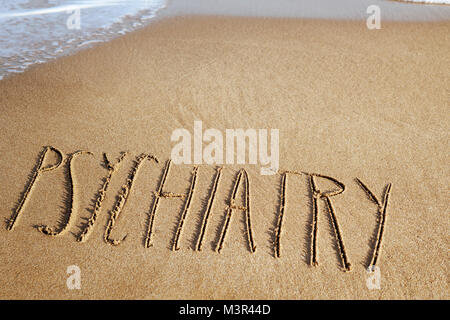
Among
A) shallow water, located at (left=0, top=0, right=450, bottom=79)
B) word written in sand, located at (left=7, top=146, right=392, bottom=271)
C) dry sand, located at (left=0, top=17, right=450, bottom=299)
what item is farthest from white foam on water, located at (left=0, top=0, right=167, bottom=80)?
word written in sand, located at (left=7, top=146, right=392, bottom=271)

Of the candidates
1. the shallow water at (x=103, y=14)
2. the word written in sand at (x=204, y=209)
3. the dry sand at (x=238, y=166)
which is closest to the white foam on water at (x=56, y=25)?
the shallow water at (x=103, y=14)

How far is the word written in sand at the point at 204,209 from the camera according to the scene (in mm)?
2611

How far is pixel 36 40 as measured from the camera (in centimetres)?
580

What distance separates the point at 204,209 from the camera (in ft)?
9.50

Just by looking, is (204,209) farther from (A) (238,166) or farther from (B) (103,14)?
(B) (103,14)

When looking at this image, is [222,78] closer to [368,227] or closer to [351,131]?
[351,131]

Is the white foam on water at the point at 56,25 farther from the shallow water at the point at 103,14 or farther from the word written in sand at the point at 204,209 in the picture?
the word written in sand at the point at 204,209

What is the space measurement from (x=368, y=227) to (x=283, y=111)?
169cm

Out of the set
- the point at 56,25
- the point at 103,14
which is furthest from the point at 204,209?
the point at 103,14

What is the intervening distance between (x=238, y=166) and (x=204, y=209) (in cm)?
60
